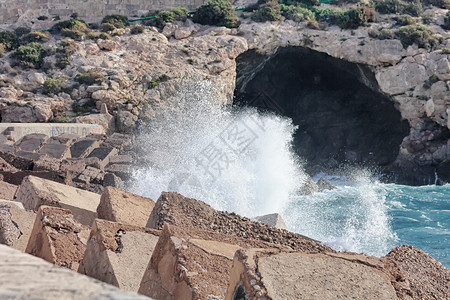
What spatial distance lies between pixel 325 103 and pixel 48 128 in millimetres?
15302

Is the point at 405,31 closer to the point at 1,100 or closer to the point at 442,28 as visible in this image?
the point at 442,28

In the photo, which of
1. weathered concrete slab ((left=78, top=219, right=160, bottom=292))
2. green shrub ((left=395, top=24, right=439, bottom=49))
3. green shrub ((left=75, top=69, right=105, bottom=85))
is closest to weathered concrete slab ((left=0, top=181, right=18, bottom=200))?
weathered concrete slab ((left=78, top=219, right=160, bottom=292))

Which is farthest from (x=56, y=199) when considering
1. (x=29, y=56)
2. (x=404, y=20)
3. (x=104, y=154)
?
(x=404, y=20)

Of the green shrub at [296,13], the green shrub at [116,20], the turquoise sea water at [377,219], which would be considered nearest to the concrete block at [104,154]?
the turquoise sea water at [377,219]

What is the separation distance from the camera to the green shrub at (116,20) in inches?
1108

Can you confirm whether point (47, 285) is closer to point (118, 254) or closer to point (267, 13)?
point (118, 254)

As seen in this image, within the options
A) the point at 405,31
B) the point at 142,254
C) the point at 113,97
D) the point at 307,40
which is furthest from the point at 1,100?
the point at 142,254

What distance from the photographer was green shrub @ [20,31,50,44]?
27.0 metres

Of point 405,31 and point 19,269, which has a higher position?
point 19,269

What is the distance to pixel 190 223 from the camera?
5.42 meters

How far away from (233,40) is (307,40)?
3.10 meters

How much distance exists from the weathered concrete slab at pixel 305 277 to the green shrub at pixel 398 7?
26.6m

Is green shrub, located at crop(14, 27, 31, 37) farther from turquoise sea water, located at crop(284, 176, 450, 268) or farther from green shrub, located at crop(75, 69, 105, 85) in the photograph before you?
turquoise sea water, located at crop(284, 176, 450, 268)

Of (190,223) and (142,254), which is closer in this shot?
(142,254)
